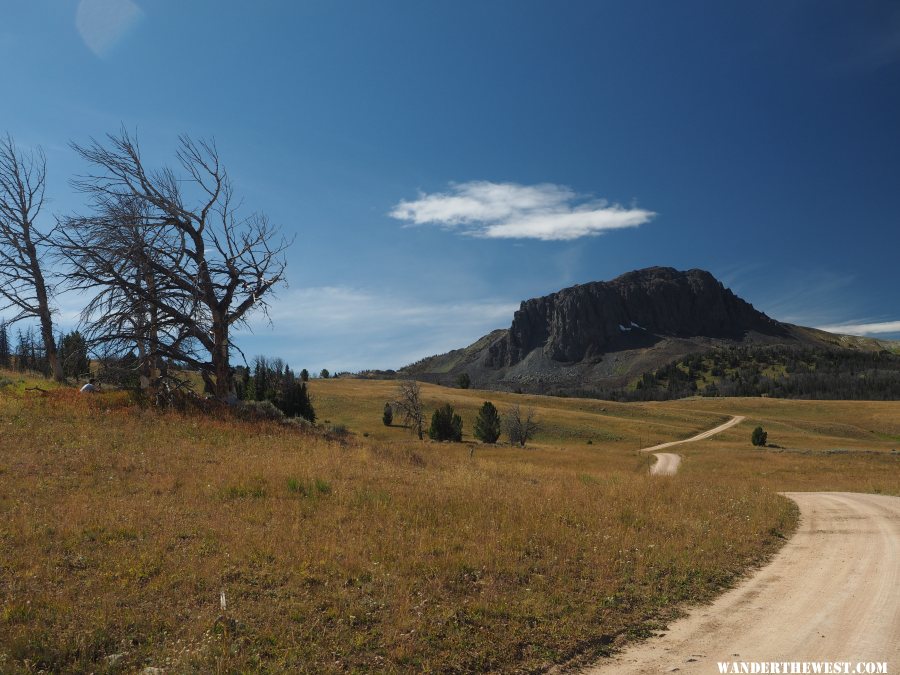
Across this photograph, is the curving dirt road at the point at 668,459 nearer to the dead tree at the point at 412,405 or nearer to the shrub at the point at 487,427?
the shrub at the point at 487,427

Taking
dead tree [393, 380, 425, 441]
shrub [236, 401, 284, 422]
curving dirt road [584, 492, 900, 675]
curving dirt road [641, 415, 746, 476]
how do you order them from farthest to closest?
dead tree [393, 380, 425, 441]
curving dirt road [641, 415, 746, 476]
shrub [236, 401, 284, 422]
curving dirt road [584, 492, 900, 675]

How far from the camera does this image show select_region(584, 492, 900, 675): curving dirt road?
5.54m

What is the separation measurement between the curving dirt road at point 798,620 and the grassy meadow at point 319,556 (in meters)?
0.39

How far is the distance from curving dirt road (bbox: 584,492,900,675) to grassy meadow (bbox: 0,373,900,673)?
0.39 meters

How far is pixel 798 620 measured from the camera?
6.48m

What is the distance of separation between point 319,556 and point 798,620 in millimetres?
6410

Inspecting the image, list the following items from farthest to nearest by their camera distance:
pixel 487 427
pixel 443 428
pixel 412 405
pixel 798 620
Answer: pixel 412 405
pixel 487 427
pixel 443 428
pixel 798 620

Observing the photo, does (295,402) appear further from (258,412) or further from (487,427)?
(258,412)

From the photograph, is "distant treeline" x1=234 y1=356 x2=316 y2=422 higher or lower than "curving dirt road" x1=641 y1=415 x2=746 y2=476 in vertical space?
higher

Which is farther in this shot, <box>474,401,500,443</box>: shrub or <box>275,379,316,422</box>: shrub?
<box>474,401,500,443</box>: shrub

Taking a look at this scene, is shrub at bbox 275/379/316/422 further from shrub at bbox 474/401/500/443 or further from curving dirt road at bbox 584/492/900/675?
curving dirt road at bbox 584/492/900/675

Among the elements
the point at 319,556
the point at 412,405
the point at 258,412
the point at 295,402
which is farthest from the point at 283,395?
the point at 319,556

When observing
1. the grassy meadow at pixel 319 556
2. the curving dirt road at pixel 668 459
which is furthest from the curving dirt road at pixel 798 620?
the curving dirt road at pixel 668 459

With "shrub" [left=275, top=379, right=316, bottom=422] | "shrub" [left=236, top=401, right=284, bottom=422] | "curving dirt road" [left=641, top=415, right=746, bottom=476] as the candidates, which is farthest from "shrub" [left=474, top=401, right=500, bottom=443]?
"shrub" [left=236, top=401, right=284, bottom=422]
